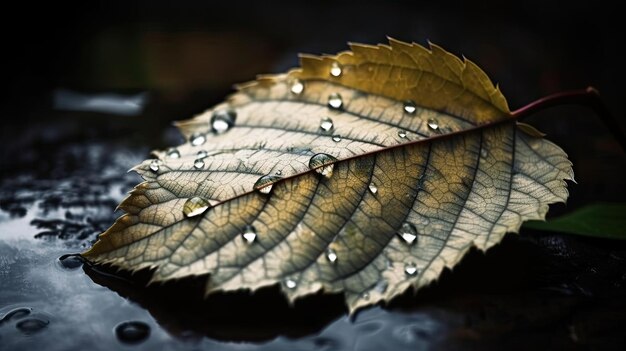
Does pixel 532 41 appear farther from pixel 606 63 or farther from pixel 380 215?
pixel 380 215

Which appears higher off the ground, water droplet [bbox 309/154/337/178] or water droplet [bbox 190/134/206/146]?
water droplet [bbox 190/134/206/146]

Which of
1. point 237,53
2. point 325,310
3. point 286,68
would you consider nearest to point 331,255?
point 325,310

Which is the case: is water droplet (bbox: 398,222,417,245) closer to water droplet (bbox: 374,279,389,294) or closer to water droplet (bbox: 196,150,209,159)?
water droplet (bbox: 374,279,389,294)

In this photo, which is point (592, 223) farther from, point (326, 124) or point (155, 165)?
point (155, 165)

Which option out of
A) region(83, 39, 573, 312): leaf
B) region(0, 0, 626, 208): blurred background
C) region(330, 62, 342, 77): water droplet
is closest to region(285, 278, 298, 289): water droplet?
region(83, 39, 573, 312): leaf

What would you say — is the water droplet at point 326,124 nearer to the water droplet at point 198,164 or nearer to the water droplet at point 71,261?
the water droplet at point 198,164
